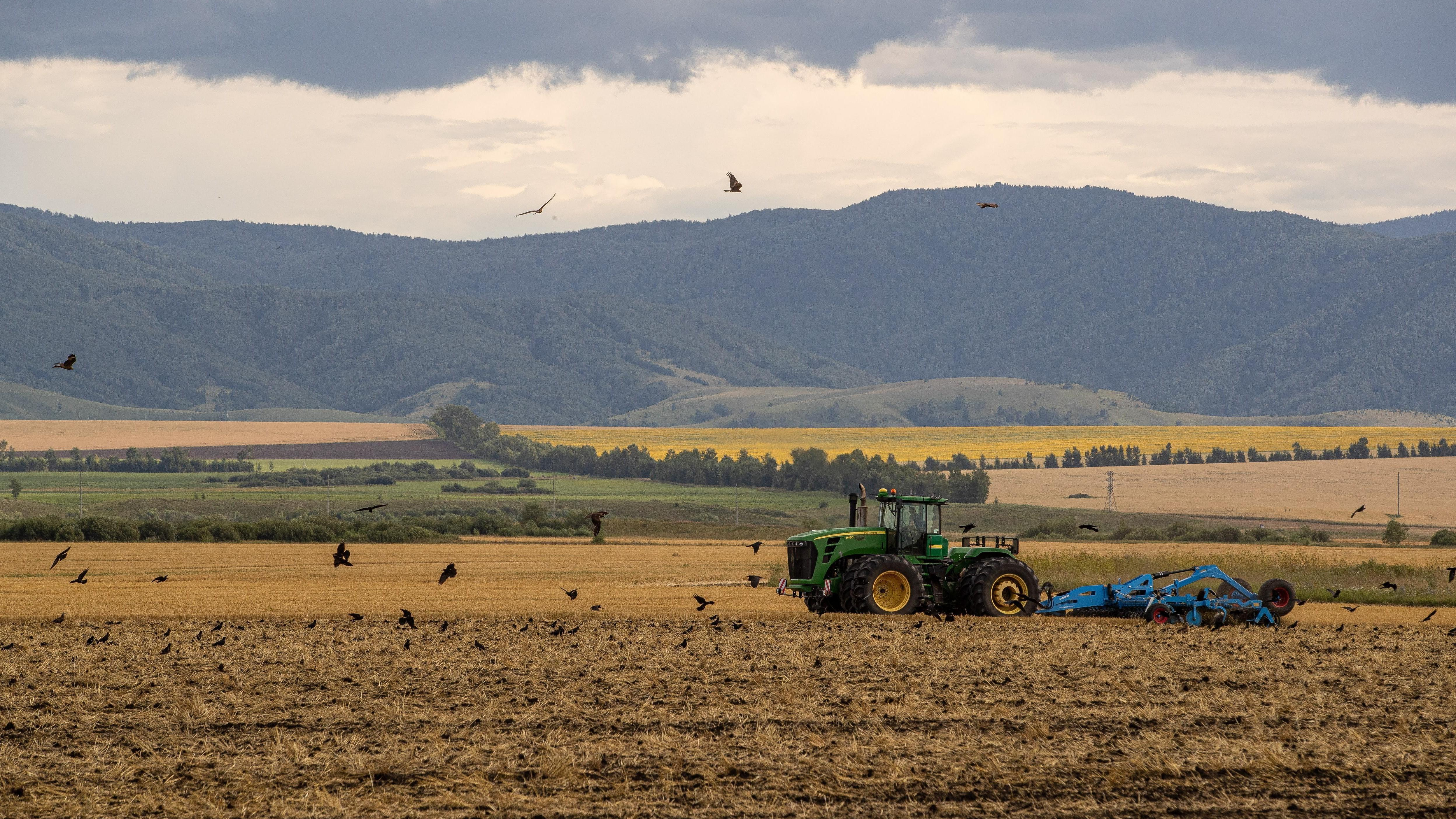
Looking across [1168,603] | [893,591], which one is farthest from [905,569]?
[1168,603]

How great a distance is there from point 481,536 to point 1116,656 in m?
46.7

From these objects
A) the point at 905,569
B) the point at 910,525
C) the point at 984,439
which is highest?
the point at 984,439

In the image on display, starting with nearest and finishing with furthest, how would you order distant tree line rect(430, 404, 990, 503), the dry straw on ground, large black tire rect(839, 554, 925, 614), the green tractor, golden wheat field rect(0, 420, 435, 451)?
1. the dry straw on ground
2. large black tire rect(839, 554, 925, 614)
3. the green tractor
4. distant tree line rect(430, 404, 990, 503)
5. golden wheat field rect(0, 420, 435, 451)

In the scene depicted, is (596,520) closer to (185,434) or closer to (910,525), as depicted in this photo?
(910,525)

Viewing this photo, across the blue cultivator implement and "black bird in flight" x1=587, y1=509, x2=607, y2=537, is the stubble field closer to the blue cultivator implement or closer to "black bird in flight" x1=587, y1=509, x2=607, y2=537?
the blue cultivator implement

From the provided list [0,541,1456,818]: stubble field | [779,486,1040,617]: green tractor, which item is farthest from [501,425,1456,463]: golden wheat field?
[0,541,1456,818]: stubble field

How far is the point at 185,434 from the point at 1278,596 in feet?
453

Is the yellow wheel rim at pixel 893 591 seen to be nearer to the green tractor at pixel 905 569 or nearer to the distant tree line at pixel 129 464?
the green tractor at pixel 905 569

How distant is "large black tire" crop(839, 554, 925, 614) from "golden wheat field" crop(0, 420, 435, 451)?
116 meters

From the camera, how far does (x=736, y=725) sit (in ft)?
52.4

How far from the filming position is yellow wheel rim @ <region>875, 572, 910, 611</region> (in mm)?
25484

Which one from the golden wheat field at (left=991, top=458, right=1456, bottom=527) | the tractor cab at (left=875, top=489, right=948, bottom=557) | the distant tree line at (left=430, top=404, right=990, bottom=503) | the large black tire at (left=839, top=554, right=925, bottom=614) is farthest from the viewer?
the distant tree line at (left=430, top=404, right=990, bottom=503)

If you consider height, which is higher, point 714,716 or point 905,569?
point 905,569

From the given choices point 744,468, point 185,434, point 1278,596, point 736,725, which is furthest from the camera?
point 185,434
